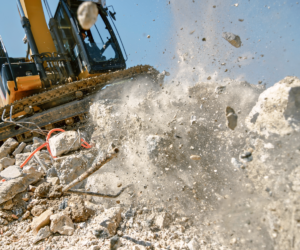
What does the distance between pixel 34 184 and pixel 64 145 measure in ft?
2.32

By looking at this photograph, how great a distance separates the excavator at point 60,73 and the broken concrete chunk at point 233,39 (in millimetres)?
2066

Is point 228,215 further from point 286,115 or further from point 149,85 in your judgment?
point 149,85

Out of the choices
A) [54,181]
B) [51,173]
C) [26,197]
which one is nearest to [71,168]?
[54,181]

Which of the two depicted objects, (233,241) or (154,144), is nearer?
(233,241)

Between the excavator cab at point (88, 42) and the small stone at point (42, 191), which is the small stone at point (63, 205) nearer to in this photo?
the small stone at point (42, 191)

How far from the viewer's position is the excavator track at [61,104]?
4504 millimetres

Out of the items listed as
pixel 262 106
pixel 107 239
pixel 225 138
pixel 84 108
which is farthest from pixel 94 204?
pixel 84 108

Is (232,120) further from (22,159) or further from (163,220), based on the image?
(22,159)

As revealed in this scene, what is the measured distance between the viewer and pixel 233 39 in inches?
112

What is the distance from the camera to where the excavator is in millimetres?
4500

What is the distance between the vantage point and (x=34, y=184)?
302 centimetres

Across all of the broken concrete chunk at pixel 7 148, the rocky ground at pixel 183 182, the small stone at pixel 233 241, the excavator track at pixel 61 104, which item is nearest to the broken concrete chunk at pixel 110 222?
the rocky ground at pixel 183 182

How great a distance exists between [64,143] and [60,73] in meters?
2.53

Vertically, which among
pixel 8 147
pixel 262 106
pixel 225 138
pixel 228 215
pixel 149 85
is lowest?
pixel 228 215
